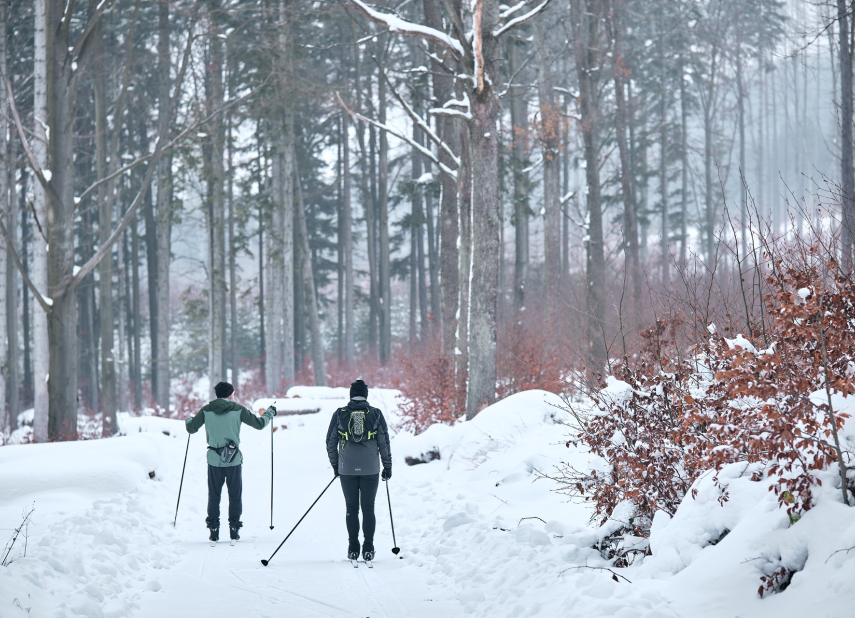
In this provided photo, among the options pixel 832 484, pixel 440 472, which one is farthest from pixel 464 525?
pixel 832 484

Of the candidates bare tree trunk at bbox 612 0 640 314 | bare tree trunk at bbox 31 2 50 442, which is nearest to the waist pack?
bare tree trunk at bbox 31 2 50 442

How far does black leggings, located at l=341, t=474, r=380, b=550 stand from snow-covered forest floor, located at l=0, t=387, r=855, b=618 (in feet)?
0.97

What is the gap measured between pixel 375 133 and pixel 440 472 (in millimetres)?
23904

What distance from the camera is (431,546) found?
24.4 feet

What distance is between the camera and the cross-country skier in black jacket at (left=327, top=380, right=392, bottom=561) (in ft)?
23.7

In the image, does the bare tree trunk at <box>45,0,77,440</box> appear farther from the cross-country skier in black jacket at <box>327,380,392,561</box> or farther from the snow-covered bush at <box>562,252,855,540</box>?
the snow-covered bush at <box>562,252,855,540</box>

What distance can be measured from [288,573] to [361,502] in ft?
3.24

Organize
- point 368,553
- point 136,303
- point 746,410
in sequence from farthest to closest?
1. point 136,303
2. point 368,553
3. point 746,410

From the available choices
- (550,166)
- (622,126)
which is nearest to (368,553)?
(550,166)

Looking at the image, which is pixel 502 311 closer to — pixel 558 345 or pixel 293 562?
pixel 558 345

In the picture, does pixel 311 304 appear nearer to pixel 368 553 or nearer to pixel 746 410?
pixel 368 553

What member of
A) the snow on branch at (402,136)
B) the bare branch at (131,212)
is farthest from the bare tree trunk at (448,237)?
the bare branch at (131,212)

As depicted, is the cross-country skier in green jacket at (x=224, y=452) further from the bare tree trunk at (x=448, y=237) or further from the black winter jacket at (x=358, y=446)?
the bare tree trunk at (x=448, y=237)

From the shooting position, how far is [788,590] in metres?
4.00
